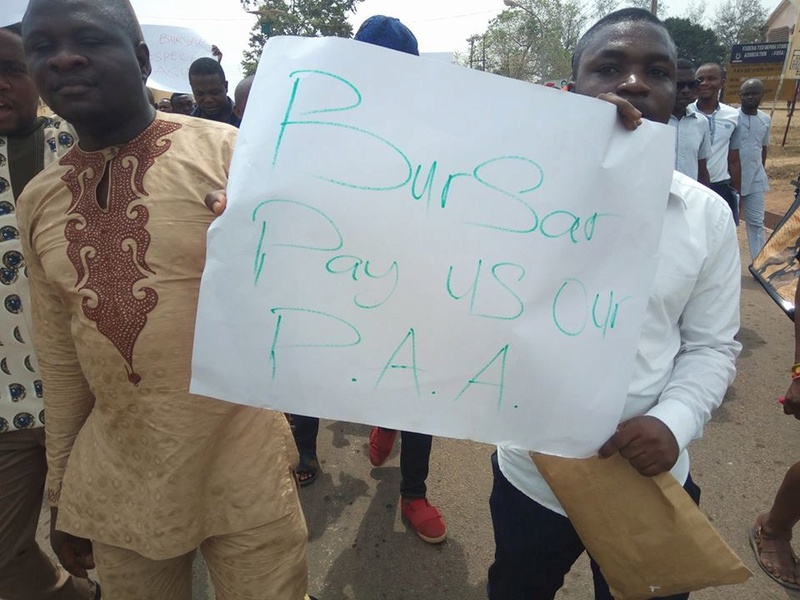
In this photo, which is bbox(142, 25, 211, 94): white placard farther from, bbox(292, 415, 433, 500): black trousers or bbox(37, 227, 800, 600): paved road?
bbox(292, 415, 433, 500): black trousers

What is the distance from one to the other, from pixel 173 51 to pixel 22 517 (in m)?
4.32

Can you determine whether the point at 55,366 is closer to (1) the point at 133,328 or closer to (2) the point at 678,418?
(1) the point at 133,328

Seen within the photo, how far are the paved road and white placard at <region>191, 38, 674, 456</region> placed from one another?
142cm

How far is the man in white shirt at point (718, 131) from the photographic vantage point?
14.4 ft

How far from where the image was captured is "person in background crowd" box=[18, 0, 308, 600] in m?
1.10

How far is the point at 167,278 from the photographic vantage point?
44.4 inches

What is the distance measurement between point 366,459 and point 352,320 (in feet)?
6.86

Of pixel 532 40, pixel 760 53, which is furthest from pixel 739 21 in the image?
pixel 760 53

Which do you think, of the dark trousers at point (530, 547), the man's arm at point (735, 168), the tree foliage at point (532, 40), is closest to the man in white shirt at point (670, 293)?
the dark trousers at point (530, 547)

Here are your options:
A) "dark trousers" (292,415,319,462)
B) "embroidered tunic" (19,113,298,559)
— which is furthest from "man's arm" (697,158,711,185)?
"embroidered tunic" (19,113,298,559)

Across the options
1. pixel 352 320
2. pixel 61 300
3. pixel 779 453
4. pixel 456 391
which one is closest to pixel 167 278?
pixel 61 300

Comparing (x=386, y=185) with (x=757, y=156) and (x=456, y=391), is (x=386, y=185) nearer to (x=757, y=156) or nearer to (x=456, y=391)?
(x=456, y=391)

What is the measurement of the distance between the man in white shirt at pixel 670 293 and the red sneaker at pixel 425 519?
50.8 inches

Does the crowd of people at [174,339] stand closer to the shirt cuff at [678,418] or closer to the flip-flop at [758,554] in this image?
the shirt cuff at [678,418]
